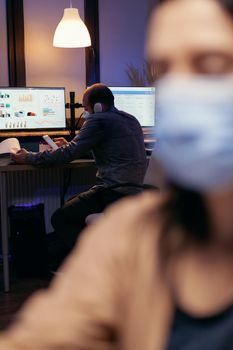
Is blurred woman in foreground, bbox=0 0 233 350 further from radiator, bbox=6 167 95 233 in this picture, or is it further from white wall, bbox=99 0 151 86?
white wall, bbox=99 0 151 86

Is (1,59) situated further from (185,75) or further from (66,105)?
(185,75)

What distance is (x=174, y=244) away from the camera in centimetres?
66

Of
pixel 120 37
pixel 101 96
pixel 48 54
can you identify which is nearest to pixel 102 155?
pixel 101 96

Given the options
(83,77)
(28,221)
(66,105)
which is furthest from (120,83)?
(28,221)

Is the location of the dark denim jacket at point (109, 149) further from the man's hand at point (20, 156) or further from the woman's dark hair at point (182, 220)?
the woman's dark hair at point (182, 220)

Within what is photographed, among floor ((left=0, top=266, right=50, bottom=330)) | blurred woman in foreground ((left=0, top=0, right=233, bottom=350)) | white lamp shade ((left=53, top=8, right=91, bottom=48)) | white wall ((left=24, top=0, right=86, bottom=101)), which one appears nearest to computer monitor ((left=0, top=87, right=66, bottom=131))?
white lamp shade ((left=53, top=8, right=91, bottom=48))

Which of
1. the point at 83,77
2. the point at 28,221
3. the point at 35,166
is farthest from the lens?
the point at 83,77

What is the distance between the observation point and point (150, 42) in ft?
2.10

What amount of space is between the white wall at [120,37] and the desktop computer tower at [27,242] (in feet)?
4.55

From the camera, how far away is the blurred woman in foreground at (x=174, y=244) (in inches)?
23.0

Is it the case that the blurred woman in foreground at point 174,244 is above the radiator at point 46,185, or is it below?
above

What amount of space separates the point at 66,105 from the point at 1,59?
63cm

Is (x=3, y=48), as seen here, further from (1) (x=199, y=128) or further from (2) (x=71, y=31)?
(1) (x=199, y=128)

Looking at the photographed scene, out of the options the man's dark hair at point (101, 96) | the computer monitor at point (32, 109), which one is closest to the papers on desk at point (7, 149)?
the computer monitor at point (32, 109)
